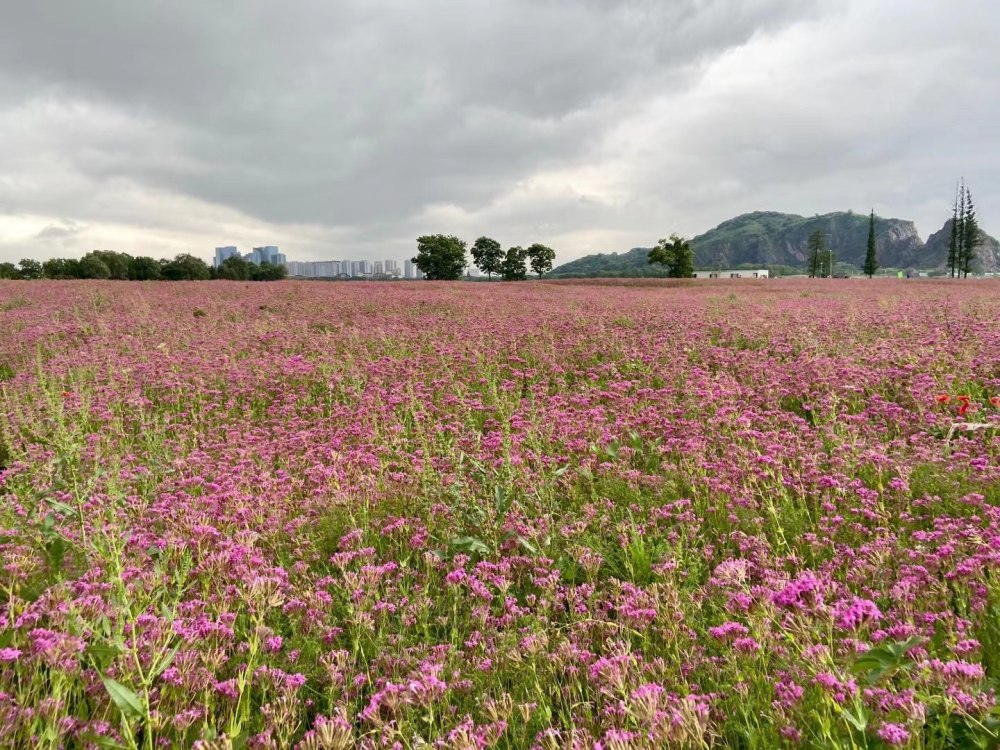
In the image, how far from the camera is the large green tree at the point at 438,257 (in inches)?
3716

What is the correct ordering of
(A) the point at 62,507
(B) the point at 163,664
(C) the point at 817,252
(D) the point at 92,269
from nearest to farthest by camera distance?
(B) the point at 163,664
(A) the point at 62,507
(D) the point at 92,269
(C) the point at 817,252

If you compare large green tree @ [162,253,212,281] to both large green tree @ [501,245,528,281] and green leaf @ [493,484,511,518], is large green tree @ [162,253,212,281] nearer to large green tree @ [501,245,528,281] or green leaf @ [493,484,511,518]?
large green tree @ [501,245,528,281]

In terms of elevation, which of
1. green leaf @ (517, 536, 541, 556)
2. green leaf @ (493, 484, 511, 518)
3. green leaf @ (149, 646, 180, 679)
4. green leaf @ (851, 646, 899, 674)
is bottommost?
green leaf @ (517, 536, 541, 556)

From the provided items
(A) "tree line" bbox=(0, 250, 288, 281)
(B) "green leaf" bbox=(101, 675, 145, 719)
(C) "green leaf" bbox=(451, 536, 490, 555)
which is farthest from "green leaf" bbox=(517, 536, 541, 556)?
(A) "tree line" bbox=(0, 250, 288, 281)

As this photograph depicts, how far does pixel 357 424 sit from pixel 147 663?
148 inches

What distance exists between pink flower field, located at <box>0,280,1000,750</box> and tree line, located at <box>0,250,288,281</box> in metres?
67.9

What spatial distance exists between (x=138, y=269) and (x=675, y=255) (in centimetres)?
9480

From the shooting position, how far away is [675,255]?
263 feet

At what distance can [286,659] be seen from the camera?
2.73 metres

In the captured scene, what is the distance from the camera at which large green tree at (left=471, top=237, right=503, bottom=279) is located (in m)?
116

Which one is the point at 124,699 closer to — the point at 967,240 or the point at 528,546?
the point at 528,546

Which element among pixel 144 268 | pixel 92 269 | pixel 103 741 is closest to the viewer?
pixel 103 741

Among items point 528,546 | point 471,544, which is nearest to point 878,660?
point 528,546

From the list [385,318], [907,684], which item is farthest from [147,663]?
[385,318]
